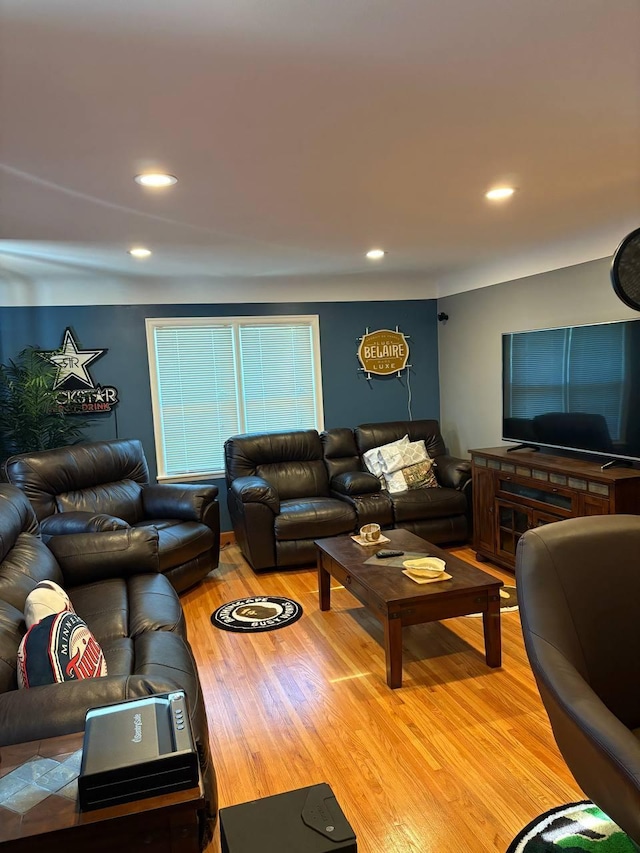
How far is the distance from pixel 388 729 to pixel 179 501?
231 centimetres

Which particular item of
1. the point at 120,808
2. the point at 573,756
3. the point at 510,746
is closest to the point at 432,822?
the point at 510,746

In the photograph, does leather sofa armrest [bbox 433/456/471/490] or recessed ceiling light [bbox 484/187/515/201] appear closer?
recessed ceiling light [bbox 484/187/515/201]

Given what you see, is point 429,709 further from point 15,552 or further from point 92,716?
point 15,552

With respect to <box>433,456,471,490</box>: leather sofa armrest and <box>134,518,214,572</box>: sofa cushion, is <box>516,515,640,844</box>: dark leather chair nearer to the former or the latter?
<box>134,518,214,572</box>: sofa cushion

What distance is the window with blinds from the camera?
17.0 ft

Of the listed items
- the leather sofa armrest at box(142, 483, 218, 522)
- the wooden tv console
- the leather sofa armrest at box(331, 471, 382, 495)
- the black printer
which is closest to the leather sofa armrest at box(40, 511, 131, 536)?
the leather sofa armrest at box(142, 483, 218, 522)

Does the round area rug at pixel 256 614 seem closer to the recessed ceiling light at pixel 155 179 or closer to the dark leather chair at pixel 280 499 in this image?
the dark leather chair at pixel 280 499

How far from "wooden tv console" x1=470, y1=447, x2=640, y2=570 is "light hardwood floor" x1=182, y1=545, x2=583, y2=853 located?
2.40 feet

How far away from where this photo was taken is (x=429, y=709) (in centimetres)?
257

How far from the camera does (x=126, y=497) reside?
4273 mm

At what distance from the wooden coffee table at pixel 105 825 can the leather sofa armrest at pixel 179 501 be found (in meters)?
2.93

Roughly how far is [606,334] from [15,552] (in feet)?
11.0

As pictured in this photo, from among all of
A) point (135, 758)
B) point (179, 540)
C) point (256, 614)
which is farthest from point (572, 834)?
point (179, 540)

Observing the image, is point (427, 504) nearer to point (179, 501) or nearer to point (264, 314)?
point (179, 501)
